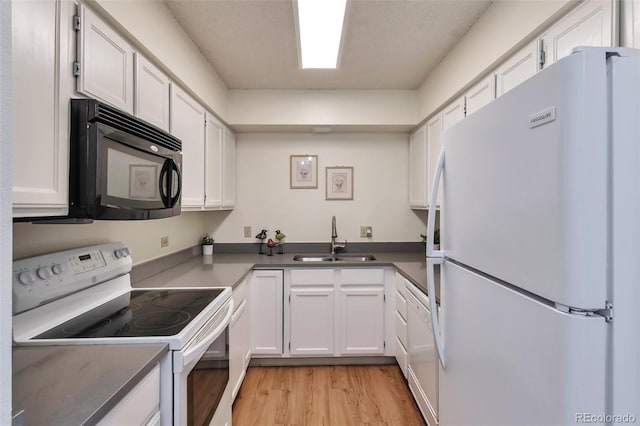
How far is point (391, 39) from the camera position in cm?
203

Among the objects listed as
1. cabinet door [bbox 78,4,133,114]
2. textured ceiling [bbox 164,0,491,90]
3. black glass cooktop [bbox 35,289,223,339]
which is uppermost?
textured ceiling [bbox 164,0,491,90]

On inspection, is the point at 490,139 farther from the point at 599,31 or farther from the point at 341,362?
the point at 341,362

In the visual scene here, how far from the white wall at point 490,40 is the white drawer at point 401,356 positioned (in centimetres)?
193

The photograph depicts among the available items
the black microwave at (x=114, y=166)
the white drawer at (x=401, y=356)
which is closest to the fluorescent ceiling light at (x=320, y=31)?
the black microwave at (x=114, y=166)

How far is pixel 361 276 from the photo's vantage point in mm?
2623

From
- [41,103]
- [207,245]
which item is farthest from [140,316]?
[207,245]

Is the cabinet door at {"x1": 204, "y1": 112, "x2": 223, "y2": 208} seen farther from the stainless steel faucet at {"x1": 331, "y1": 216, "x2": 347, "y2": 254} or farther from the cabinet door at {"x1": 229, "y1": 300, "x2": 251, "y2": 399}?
the stainless steel faucet at {"x1": 331, "y1": 216, "x2": 347, "y2": 254}

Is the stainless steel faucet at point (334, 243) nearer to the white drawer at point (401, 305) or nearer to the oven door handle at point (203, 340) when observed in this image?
the white drawer at point (401, 305)

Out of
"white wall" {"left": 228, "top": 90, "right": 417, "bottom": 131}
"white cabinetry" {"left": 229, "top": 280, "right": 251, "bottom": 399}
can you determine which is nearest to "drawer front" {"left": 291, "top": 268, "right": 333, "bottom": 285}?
"white cabinetry" {"left": 229, "top": 280, "right": 251, "bottom": 399}

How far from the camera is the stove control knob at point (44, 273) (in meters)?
1.12

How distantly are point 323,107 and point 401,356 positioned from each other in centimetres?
229

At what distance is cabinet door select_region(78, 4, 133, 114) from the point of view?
3.57 ft

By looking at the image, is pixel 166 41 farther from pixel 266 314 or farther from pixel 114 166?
pixel 266 314

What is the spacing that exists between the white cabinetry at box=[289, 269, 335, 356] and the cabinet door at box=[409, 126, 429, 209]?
108cm
